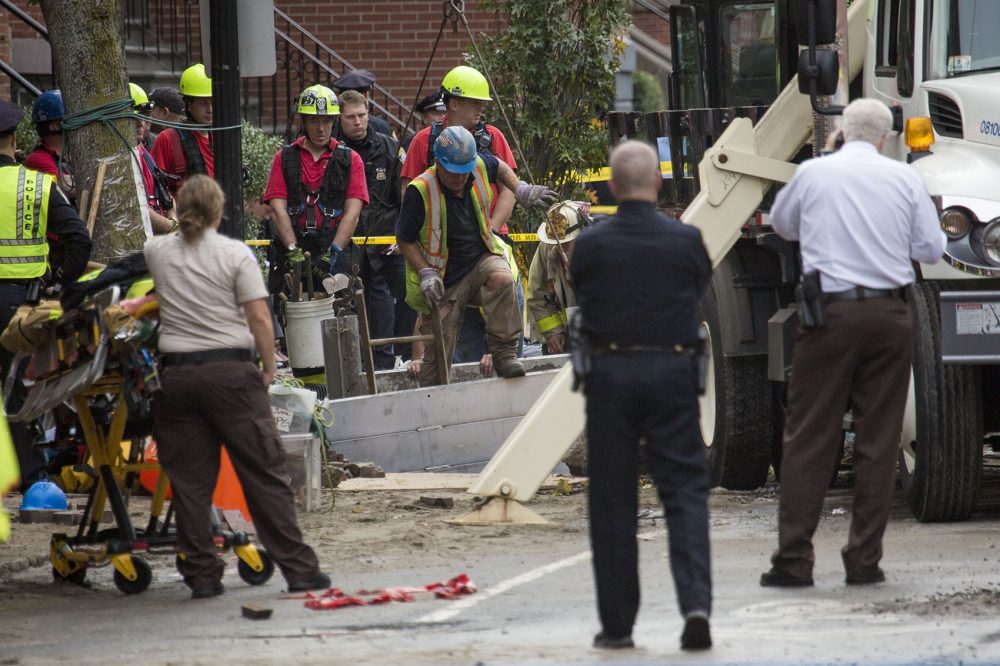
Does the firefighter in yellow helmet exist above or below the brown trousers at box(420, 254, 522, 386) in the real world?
above

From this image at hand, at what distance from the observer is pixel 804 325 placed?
6805 millimetres

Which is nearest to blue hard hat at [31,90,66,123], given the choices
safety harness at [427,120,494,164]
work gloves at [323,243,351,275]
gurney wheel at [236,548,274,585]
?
work gloves at [323,243,351,275]

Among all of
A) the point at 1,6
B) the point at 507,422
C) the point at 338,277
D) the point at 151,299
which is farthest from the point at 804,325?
the point at 1,6

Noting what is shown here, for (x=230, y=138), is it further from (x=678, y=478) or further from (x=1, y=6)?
(x=1, y=6)

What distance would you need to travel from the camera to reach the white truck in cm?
776

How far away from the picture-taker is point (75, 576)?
7547 millimetres

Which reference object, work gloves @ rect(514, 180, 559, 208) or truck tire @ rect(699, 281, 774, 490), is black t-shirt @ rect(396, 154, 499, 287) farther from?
truck tire @ rect(699, 281, 774, 490)

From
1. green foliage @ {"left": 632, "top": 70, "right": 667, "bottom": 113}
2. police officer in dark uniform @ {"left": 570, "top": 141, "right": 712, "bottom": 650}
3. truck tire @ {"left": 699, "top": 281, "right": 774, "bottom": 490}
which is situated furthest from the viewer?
green foliage @ {"left": 632, "top": 70, "right": 667, "bottom": 113}

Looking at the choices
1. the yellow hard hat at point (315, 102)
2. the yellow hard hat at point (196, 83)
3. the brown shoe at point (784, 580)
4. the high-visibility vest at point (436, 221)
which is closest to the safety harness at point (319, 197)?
the yellow hard hat at point (315, 102)

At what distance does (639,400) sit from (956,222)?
2.60 meters

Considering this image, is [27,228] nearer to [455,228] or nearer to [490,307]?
[455,228]

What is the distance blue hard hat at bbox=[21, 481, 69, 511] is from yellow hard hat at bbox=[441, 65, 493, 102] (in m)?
4.04

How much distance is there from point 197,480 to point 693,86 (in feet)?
16.5

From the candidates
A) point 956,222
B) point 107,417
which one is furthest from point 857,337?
point 107,417
